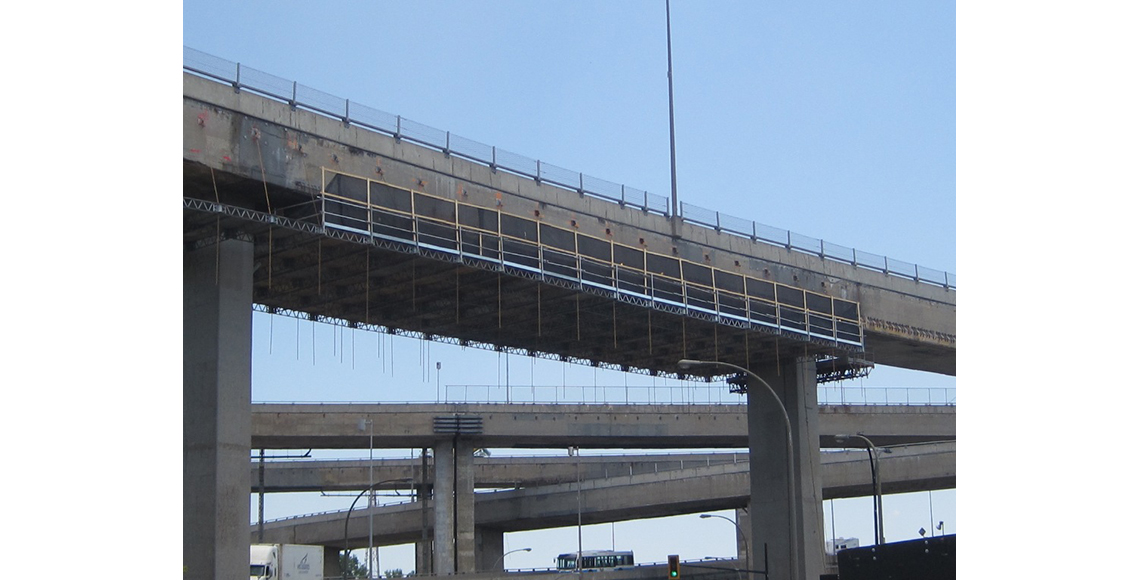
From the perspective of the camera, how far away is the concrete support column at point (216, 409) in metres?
41.3

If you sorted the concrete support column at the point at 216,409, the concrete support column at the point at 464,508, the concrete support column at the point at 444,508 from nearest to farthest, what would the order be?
the concrete support column at the point at 216,409, the concrete support column at the point at 464,508, the concrete support column at the point at 444,508

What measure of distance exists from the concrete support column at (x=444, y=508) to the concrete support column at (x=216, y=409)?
43.7m

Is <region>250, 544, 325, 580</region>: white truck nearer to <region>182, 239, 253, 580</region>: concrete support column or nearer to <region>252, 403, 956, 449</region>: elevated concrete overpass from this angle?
<region>182, 239, 253, 580</region>: concrete support column

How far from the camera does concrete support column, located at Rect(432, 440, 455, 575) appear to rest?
85750mm

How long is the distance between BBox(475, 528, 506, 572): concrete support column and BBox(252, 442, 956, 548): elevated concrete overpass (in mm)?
608

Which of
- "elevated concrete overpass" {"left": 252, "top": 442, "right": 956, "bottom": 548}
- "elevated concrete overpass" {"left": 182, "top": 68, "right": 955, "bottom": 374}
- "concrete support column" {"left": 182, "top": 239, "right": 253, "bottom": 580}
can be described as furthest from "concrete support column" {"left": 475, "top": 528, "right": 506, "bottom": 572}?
"concrete support column" {"left": 182, "top": 239, "right": 253, "bottom": 580}

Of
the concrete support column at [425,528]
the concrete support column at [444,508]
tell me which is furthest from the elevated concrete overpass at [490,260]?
the concrete support column at [425,528]

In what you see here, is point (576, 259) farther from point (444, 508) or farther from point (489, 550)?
point (489, 550)

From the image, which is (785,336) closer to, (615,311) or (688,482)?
(615,311)

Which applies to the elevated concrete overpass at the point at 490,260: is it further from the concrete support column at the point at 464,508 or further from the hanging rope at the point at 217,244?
the concrete support column at the point at 464,508

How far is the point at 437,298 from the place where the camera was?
5262cm
